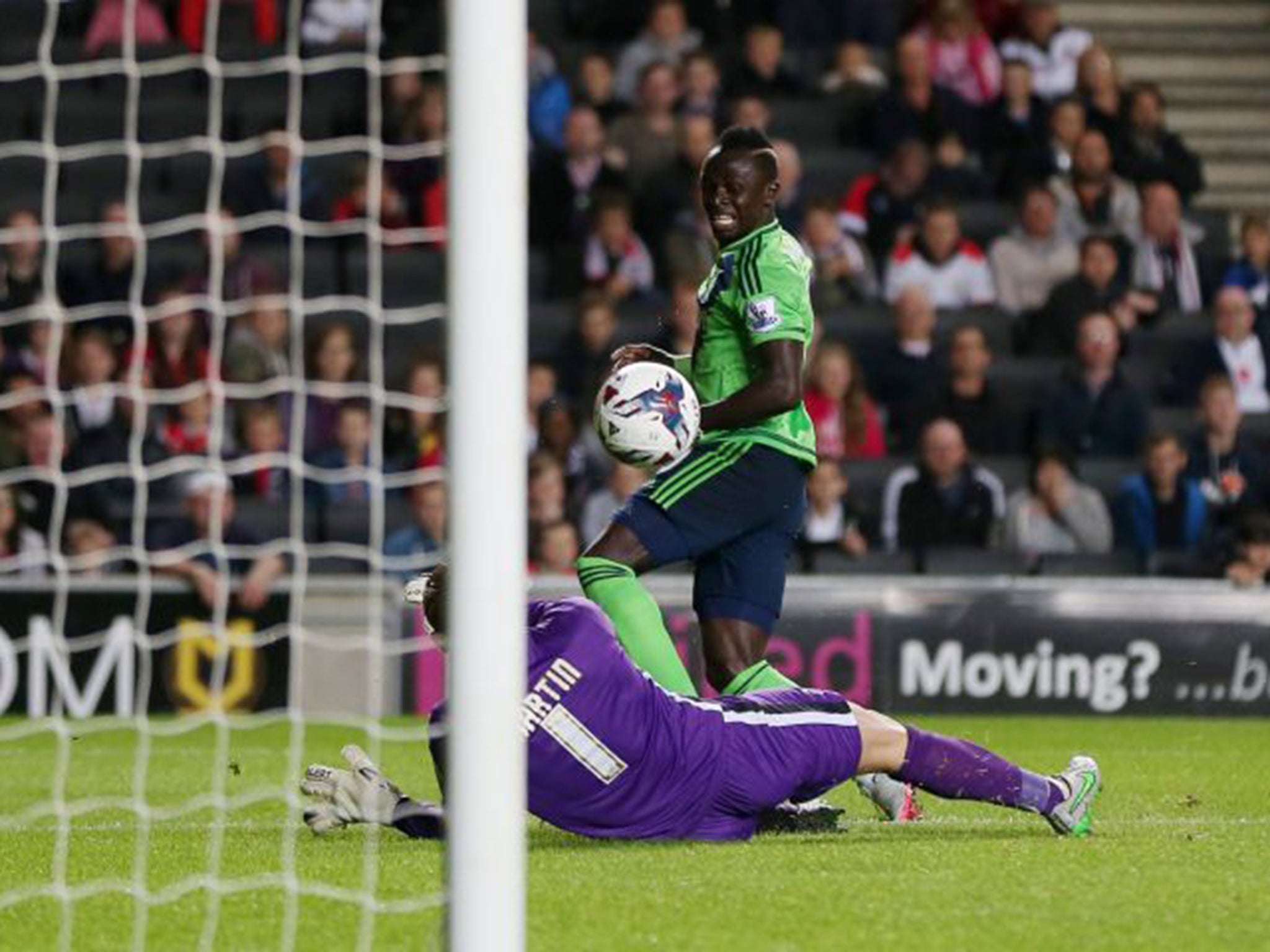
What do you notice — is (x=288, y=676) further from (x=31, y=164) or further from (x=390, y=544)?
(x=31, y=164)

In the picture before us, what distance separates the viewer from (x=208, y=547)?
1220 centimetres

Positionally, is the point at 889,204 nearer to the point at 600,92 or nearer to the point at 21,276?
the point at 600,92

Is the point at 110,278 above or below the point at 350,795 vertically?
above

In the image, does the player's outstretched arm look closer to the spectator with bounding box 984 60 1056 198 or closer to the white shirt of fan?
the white shirt of fan

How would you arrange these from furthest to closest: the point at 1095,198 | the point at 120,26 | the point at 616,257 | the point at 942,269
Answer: the point at 120,26, the point at 1095,198, the point at 942,269, the point at 616,257

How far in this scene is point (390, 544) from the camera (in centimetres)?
1347

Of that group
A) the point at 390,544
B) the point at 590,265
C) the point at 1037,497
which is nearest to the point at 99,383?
the point at 390,544

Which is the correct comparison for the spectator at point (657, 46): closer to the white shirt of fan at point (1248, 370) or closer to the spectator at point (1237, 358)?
the spectator at point (1237, 358)

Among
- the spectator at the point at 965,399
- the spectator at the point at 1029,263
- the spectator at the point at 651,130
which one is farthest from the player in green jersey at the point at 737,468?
the spectator at the point at 1029,263

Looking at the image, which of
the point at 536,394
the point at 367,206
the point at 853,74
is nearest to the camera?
the point at 536,394

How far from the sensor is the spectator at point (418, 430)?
13195 mm

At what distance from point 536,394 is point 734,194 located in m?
6.14

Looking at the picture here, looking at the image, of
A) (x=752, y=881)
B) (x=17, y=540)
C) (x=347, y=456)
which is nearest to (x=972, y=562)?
(x=347, y=456)

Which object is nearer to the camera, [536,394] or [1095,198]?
[536,394]
